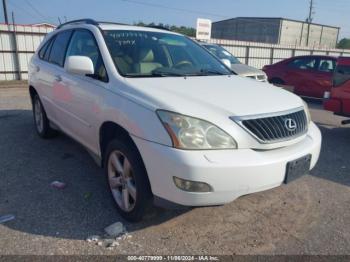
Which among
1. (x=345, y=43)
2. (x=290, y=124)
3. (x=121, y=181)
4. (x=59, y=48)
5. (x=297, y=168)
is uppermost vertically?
(x=59, y=48)

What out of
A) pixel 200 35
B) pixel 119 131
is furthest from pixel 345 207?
pixel 200 35

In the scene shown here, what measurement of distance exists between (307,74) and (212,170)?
8.87 m

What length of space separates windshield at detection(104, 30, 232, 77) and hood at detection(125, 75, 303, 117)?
0.23 m

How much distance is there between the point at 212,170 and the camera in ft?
7.63

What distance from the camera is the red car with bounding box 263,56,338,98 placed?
32.1 ft

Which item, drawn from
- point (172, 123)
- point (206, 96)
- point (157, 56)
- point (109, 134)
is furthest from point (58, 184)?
point (206, 96)

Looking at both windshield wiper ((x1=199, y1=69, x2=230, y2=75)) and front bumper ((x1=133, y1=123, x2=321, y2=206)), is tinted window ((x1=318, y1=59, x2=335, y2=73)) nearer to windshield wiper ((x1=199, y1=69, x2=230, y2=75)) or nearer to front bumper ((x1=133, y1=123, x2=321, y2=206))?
windshield wiper ((x1=199, y1=69, x2=230, y2=75))

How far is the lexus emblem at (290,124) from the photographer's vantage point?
2758 millimetres

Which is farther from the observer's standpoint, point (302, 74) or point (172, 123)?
point (302, 74)

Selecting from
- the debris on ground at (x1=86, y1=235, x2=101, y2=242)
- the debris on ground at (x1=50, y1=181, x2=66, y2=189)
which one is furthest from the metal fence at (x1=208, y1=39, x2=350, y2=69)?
the debris on ground at (x1=86, y1=235, x2=101, y2=242)

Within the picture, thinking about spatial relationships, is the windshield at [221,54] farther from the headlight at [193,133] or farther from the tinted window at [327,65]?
the headlight at [193,133]

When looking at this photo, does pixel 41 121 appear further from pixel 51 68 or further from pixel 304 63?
pixel 304 63

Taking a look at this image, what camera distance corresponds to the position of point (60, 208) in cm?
321

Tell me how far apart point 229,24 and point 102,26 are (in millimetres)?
59895
